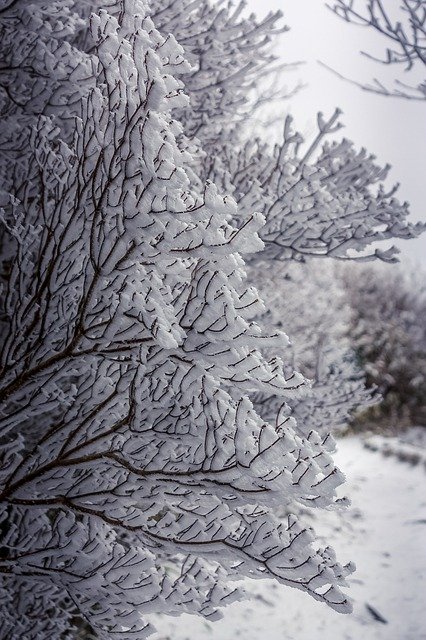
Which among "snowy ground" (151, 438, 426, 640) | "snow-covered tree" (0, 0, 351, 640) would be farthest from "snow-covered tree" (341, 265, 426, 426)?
"snow-covered tree" (0, 0, 351, 640)

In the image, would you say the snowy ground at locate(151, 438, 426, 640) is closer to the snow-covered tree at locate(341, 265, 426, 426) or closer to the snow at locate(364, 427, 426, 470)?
the snow at locate(364, 427, 426, 470)

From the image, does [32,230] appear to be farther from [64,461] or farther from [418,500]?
[418,500]

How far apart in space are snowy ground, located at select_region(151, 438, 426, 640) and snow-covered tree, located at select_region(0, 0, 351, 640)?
297 cm

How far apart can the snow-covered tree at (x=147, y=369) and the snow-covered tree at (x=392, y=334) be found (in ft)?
46.6

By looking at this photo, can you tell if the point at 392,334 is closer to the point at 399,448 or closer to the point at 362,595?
the point at 399,448

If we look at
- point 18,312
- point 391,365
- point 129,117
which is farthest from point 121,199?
point 391,365

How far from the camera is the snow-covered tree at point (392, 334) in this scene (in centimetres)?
1695

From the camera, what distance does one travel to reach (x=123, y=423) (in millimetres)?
2367

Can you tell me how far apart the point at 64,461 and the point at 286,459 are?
1.03 m

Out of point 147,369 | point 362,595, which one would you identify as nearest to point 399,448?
point 362,595

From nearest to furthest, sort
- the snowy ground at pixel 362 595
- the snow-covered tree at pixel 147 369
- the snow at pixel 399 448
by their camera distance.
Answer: the snow-covered tree at pixel 147 369, the snowy ground at pixel 362 595, the snow at pixel 399 448

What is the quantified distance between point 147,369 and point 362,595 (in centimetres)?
540

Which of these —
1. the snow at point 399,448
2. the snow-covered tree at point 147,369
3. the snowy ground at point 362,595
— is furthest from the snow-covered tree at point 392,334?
the snow-covered tree at point 147,369

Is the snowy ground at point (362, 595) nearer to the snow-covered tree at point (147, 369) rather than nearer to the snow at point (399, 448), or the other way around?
the snow at point (399, 448)
